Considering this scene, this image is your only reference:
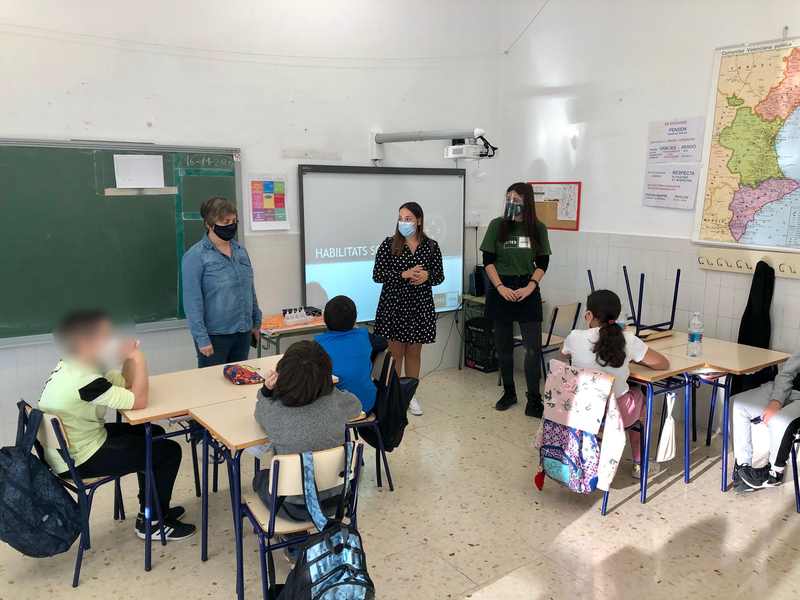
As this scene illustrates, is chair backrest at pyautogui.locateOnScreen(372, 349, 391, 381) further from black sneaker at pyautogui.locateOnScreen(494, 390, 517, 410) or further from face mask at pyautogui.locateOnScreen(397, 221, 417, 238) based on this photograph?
black sneaker at pyautogui.locateOnScreen(494, 390, 517, 410)

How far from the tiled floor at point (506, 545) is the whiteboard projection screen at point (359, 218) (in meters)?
1.60

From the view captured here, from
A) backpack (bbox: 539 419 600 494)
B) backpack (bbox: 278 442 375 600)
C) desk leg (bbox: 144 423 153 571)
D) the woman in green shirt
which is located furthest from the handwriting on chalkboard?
backpack (bbox: 278 442 375 600)

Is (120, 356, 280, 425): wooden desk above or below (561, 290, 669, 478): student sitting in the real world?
below

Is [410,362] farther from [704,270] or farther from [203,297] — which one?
[704,270]

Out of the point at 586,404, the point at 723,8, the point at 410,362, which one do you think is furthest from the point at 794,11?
the point at 410,362

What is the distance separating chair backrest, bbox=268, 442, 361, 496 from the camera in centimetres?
208

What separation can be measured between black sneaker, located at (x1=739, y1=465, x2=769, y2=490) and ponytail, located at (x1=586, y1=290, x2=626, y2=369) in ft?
3.17

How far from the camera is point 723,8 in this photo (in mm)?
3934

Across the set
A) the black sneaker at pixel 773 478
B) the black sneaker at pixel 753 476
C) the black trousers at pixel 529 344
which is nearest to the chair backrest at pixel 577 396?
the black sneaker at pixel 753 476

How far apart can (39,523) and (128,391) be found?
557mm

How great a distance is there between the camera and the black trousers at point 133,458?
256 centimetres

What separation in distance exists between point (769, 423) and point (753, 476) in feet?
1.20

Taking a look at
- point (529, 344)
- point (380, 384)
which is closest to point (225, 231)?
point (380, 384)

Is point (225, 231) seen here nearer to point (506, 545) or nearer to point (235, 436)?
point (235, 436)
